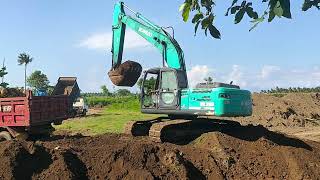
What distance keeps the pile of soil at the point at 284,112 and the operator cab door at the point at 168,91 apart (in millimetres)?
13580

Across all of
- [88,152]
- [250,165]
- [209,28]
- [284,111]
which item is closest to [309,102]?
[284,111]

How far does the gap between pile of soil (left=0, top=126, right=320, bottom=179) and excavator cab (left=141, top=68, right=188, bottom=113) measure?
1.55m

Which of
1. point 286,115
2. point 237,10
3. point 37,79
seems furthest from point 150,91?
point 37,79

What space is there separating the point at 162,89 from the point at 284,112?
17060mm

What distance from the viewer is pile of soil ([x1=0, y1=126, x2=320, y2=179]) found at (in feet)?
33.8

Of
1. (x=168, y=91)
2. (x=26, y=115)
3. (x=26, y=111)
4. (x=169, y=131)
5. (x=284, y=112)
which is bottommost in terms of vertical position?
(x=169, y=131)

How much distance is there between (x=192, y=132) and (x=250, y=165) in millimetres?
2964

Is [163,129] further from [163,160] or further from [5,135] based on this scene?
[5,135]

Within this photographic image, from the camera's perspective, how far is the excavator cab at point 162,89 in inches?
564

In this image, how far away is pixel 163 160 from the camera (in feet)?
37.4

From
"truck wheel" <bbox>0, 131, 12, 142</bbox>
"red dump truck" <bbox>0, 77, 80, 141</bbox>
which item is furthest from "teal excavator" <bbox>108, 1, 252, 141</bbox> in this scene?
"truck wheel" <bbox>0, 131, 12, 142</bbox>

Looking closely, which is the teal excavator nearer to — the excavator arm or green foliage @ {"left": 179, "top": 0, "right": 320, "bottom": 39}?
the excavator arm

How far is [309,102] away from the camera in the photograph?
116ft

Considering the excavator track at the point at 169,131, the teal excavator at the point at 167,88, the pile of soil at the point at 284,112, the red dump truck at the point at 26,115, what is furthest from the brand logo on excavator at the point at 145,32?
the pile of soil at the point at 284,112
